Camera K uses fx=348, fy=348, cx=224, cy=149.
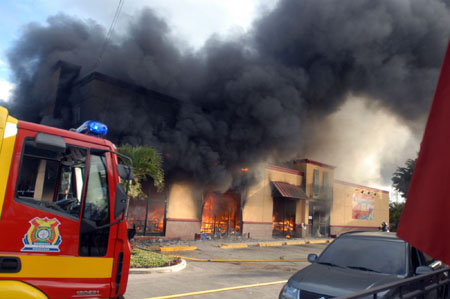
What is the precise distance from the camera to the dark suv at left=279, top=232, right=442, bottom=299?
160 inches

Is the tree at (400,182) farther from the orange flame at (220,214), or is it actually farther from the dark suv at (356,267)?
the dark suv at (356,267)

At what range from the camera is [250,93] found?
17.0m

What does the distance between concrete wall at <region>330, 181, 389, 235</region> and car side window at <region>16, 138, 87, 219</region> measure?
24.9 meters

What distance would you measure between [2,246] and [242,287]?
16.5 feet

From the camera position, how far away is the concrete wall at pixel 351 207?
1051 inches

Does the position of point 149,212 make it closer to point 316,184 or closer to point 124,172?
point 124,172

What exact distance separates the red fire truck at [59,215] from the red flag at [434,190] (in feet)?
9.35

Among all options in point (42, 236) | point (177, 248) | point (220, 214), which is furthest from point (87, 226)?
point (220, 214)

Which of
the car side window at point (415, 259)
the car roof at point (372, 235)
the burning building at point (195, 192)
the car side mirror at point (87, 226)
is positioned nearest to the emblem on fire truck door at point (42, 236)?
the car side mirror at point (87, 226)

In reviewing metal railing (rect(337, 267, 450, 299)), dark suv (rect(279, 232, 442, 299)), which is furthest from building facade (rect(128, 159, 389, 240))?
metal railing (rect(337, 267, 450, 299))

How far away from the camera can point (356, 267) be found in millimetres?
4664

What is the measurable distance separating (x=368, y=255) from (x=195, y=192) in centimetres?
1246

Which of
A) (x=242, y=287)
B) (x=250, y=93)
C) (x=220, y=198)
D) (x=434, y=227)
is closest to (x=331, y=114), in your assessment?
(x=250, y=93)

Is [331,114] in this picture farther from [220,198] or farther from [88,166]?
[88,166]
